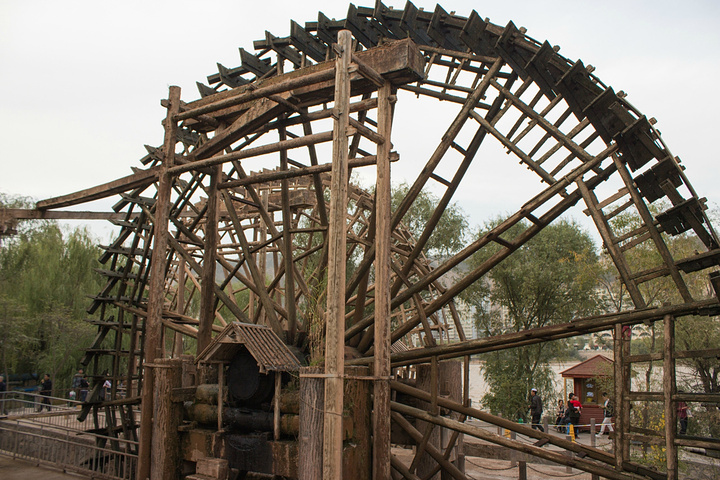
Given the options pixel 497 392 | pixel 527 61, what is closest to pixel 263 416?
pixel 527 61

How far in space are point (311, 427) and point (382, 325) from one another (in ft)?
5.00

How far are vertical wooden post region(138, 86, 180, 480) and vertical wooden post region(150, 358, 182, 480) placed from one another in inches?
8.0

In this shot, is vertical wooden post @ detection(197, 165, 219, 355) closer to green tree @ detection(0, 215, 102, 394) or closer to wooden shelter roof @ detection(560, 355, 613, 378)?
wooden shelter roof @ detection(560, 355, 613, 378)

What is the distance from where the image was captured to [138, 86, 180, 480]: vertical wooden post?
8.58 meters

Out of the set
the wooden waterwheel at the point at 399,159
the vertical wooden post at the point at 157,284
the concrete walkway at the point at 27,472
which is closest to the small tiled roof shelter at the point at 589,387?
the wooden waterwheel at the point at 399,159

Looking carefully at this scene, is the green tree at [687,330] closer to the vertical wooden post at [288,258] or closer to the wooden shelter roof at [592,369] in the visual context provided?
the wooden shelter roof at [592,369]

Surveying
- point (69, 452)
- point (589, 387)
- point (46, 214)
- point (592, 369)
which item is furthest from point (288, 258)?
point (589, 387)

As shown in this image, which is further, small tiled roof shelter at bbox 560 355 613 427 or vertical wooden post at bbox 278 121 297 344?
small tiled roof shelter at bbox 560 355 613 427

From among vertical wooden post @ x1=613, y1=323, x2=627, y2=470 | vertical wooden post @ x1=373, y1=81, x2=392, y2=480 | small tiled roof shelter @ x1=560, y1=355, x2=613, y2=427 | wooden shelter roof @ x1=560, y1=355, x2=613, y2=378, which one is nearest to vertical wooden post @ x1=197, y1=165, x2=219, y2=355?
vertical wooden post @ x1=373, y1=81, x2=392, y2=480

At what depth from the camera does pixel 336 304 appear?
649 centimetres

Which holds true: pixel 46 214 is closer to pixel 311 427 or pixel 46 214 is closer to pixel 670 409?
pixel 311 427

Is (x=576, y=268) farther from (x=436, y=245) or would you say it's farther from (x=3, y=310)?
(x=3, y=310)

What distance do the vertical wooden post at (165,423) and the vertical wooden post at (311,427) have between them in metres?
2.62

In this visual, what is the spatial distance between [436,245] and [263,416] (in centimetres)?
2255
